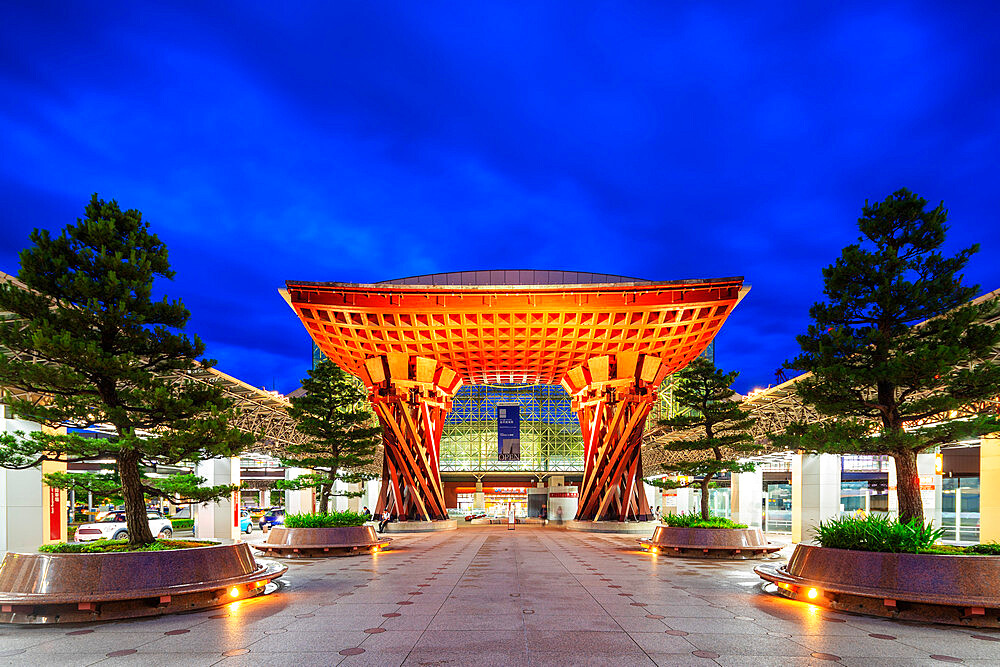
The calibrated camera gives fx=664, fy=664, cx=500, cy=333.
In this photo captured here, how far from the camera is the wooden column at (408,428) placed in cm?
3772

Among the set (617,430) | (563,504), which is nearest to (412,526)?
(617,430)

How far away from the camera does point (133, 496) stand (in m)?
11.7

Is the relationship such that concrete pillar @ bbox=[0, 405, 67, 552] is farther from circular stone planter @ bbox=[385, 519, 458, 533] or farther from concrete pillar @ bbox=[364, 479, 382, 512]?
concrete pillar @ bbox=[364, 479, 382, 512]

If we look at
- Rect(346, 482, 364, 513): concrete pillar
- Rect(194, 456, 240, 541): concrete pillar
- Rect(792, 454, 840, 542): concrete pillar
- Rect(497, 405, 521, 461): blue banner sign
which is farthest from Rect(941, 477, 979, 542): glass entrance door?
Rect(346, 482, 364, 513): concrete pillar

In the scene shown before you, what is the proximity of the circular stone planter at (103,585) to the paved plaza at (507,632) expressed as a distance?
1.09 ft

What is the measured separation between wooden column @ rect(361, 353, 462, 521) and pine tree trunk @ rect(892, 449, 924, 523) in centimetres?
2824

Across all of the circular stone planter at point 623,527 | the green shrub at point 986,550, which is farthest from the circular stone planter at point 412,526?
the green shrub at point 986,550

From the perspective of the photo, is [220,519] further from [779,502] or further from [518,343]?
[779,502]

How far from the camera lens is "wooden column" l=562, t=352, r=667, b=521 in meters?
37.2

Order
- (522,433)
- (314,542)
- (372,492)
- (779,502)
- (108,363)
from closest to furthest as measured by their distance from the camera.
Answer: (108,363) → (314,542) → (372,492) → (779,502) → (522,433)

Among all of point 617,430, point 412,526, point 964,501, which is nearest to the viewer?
point 412,526

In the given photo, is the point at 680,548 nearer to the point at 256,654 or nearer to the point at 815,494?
the point at 815,494

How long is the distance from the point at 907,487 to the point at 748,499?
1164 inches

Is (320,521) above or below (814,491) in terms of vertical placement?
below
